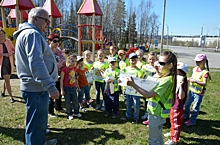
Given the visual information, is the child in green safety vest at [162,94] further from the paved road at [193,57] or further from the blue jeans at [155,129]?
the paved road at [193,57]

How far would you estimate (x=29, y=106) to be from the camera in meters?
2.33

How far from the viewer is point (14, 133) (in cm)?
347

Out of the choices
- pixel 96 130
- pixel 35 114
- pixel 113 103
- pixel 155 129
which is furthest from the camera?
pixel 113 103

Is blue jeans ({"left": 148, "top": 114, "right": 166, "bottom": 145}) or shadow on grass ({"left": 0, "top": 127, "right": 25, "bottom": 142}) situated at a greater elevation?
blue jeans ({"left": 148, "top": 114, "right": 166, "bottom": 145})

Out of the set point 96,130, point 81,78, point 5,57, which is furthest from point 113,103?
point 5,57

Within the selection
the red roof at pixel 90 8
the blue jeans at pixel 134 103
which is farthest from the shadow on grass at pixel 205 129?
the red roof at pixel 90 8

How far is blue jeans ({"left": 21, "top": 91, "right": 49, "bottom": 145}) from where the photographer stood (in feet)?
7.61

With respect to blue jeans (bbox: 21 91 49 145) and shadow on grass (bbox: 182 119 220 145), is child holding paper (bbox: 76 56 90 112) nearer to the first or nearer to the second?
blue jeans (bbox: 21 91 49 145)

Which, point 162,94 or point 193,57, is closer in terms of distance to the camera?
point 162,94

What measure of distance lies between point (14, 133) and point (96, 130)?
163 centimetres

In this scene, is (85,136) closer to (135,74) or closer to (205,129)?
(135,74)

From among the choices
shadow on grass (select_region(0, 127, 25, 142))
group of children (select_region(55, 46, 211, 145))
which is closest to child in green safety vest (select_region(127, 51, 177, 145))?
group of children (select_region(55, 46, 211, 145))

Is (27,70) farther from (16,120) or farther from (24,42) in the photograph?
(16,120)

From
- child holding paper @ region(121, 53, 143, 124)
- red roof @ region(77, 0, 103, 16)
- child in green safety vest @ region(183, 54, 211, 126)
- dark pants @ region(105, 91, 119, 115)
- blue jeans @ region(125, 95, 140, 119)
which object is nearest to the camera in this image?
child in green safety vest @ region(183, 54, 211, 126)
